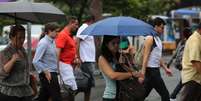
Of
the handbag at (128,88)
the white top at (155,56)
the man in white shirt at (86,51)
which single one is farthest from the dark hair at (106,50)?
the man in white shirt at (86,51)

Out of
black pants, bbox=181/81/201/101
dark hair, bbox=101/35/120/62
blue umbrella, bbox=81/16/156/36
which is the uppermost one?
blue umbrella, bbox=81/16/156/36

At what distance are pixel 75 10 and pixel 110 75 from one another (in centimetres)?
2145

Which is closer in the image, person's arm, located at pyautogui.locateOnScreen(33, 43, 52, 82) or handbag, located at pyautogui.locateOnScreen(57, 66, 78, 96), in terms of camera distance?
person's arm, located at pyautogui.locateOnScreen(33, 43, 52, 82)

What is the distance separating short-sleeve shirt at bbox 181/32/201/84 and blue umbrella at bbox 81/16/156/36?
3.06 ft

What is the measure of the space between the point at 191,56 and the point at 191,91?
676 mm

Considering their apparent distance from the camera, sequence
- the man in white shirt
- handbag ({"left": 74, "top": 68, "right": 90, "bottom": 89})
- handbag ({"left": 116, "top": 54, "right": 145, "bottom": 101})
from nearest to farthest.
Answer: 1. handbag ({"left": 116, "top": 54, "right": 145, "bottom": 101})
2. handbag ({"left": 74, "top": 68, "right": 90, "bottom": 89})
3. the man in white shirt

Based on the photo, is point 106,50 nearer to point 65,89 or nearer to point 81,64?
point 65,89

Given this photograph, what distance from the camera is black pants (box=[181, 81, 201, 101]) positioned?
8680 millimetres

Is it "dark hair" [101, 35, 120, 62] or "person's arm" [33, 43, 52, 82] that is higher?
"dark hair" [101, 35, 120, 62]

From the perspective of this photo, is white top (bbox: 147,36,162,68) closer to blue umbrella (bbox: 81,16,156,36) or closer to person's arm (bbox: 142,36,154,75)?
person's arm (bbox: 142,36,154,75)

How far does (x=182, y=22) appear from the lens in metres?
44.9

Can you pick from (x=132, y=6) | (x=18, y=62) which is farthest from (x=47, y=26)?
(x=132, y=6)

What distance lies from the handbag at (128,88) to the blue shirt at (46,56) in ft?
8.04

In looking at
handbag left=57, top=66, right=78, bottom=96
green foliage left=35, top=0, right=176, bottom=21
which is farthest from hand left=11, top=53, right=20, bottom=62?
green foliage left=35, top=0, right=176, bottom=21
